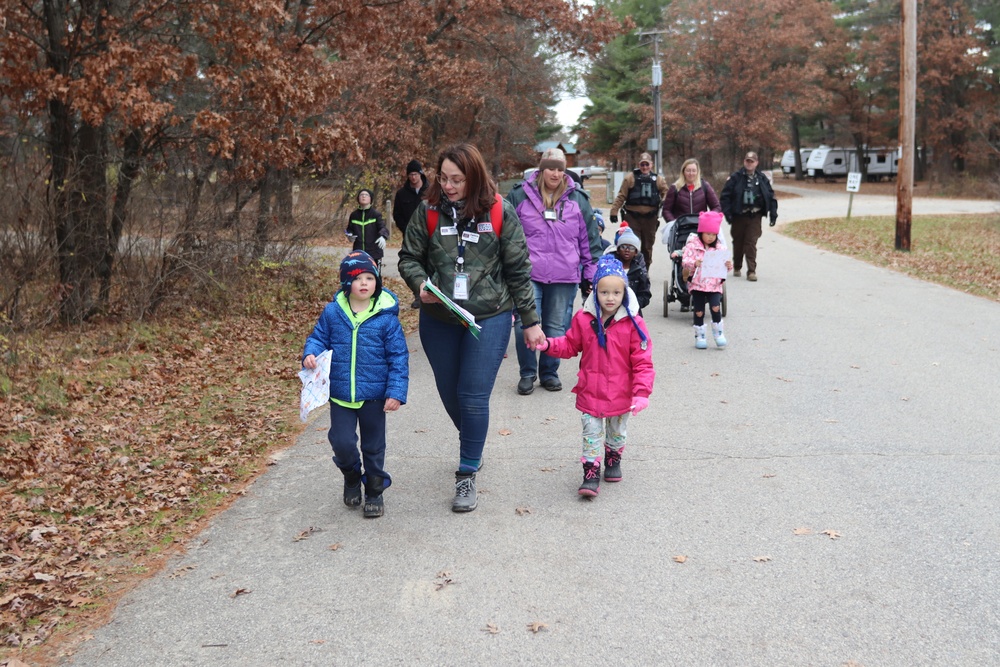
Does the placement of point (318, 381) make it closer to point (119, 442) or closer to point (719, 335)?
point (119, 442)

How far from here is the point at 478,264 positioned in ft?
17.9

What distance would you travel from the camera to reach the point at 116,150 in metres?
12.8

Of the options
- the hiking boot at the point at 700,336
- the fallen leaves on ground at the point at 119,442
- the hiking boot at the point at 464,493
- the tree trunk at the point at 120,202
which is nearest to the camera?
the fallen leaves on ground at the point at 119,442

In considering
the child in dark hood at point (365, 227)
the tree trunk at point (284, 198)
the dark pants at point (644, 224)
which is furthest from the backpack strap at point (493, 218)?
the tree trunk at point (284, 198)

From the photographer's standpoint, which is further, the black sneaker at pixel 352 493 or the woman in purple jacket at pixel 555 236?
the woman in purple jacket at pixel 555 236

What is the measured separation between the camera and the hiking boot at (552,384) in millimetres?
8727

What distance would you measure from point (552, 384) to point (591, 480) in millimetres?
3005

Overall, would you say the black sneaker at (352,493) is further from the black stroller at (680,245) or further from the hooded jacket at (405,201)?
the hooded jacket at (405,201)

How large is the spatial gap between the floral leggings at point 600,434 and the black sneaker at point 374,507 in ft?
4.01

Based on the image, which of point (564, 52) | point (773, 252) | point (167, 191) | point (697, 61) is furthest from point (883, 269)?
point (697, 61)

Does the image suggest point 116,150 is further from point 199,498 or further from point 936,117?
point 936,117

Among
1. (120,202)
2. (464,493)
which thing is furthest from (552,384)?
(120,202)

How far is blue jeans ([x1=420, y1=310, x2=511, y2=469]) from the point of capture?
548cm

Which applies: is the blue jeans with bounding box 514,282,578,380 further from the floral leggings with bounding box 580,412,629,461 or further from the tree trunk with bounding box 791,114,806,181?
the tree trunk with bounding box 791,114,806,181
